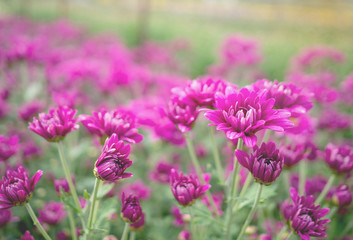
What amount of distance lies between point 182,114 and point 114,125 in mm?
276

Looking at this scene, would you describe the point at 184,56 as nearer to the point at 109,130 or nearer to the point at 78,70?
the point at 78,70

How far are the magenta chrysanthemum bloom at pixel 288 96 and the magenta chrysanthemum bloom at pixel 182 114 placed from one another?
0.87ft

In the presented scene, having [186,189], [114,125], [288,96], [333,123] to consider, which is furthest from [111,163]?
[333,123]

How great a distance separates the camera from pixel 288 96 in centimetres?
111

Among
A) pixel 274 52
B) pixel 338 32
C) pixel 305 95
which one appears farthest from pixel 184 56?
pixel 338 32

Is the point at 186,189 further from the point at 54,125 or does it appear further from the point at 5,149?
the point at 5,149

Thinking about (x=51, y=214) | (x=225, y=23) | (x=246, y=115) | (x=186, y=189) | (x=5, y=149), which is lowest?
(x=51, y=214)

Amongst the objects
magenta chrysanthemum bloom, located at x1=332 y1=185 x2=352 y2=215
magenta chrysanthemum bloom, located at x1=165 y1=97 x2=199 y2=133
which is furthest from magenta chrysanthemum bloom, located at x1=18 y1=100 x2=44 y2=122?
magenta chrysanthemum bloom, located at x1=332 y1=185 x2=352 y2=215

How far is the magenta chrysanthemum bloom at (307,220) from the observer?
1039 mm

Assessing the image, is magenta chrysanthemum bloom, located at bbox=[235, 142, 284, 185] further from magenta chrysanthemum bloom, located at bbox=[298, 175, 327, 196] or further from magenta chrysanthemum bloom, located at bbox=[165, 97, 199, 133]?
magenta chrysanthemum bloom, located at bbox=[298, 175, 327, 196]

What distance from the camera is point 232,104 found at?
102cm

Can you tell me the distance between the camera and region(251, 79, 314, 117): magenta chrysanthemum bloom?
3.63 feet

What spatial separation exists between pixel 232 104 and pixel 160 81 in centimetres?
→ 206

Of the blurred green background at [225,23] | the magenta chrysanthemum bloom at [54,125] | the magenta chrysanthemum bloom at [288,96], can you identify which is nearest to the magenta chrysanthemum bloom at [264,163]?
the magenta chrysanthemum bloom at [288,96]
